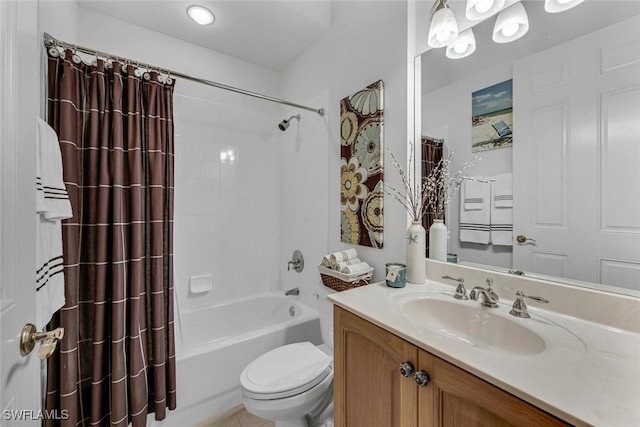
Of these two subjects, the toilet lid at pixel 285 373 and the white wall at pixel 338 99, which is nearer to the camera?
the toilet lid at pixel 285 373

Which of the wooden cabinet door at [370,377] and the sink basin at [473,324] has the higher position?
the sink basin at [473,324]

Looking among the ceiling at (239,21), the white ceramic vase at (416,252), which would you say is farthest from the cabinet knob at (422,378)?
the ceiling at (239,21)

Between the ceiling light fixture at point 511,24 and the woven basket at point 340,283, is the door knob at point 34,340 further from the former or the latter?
the ceiling light fixture at point 511,24

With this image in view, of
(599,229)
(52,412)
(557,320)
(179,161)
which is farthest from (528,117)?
(52,412)

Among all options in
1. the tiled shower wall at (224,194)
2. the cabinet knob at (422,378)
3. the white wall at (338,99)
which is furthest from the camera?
the tiled shower wall at (224,194)

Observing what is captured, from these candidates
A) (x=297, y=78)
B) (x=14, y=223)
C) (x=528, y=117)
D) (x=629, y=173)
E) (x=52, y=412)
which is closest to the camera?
(x=14, y=223)

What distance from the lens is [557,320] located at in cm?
80

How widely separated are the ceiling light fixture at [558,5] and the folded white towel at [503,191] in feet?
1.88

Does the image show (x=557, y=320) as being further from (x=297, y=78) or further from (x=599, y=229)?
(x=297, y=78)

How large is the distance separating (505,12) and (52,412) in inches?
99.6

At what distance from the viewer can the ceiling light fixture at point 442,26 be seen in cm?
111

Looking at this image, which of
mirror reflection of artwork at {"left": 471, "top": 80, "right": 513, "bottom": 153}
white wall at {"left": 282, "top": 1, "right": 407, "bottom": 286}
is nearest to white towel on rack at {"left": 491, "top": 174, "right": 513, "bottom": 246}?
mirror reflection of artwork at {"left": 471, "top": 80, "right": 513, "bottom": 153}

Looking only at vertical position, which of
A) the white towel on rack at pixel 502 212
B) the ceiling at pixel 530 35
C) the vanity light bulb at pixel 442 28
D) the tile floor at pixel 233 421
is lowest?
the tile floor at pixel 233 421

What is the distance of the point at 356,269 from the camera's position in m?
1.41
